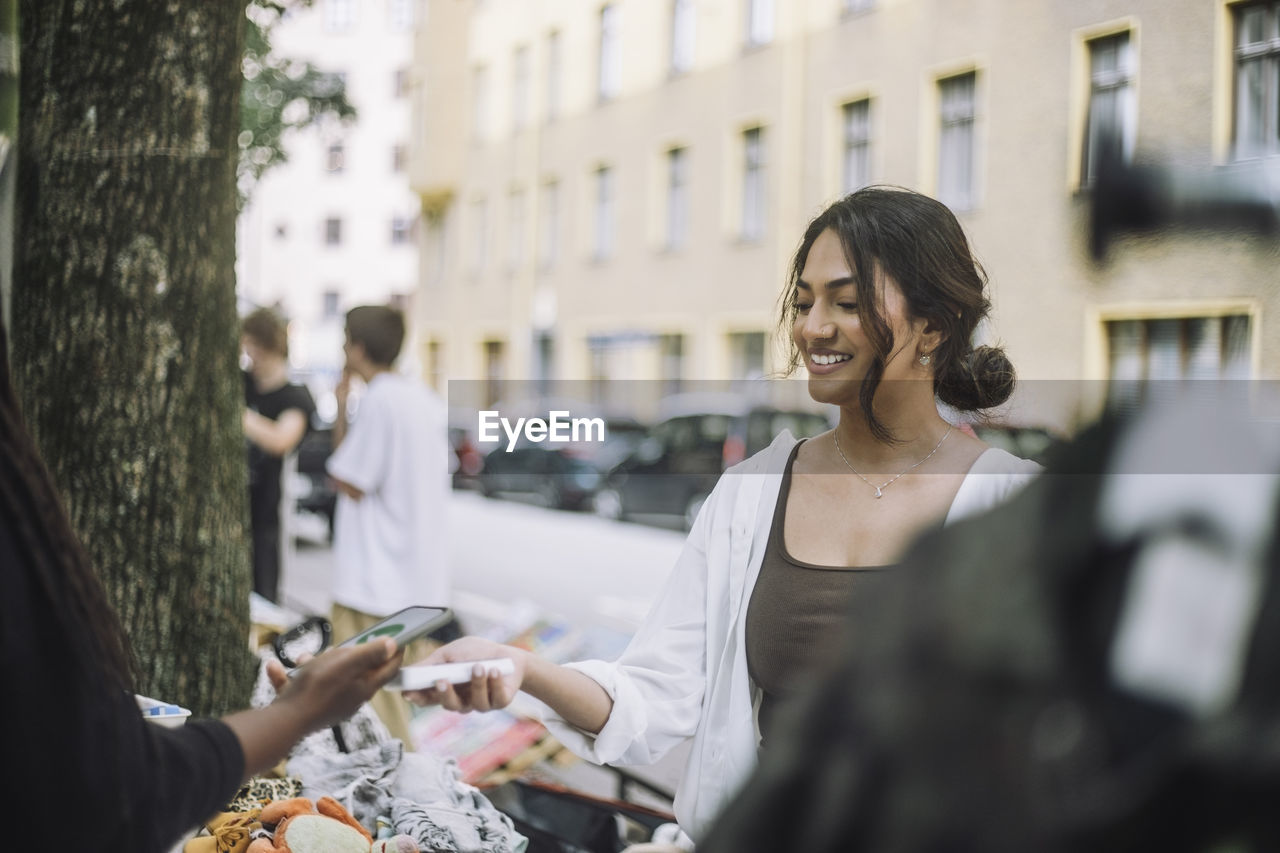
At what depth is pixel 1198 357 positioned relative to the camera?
958 mm

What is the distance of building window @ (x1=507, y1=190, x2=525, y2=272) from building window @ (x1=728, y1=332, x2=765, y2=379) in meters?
8.05

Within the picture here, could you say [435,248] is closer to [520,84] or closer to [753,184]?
[520,84]

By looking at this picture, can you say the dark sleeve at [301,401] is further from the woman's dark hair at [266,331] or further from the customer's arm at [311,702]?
the customer's arm at [311,702]

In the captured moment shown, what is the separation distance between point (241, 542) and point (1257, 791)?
332 centimetres

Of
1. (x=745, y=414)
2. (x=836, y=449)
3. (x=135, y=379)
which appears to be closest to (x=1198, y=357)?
(x=836, y=449)

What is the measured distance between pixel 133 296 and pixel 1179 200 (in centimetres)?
309

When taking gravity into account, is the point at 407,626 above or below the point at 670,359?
below

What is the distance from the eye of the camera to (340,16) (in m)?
48.7

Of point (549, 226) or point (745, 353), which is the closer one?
point (745, 353)

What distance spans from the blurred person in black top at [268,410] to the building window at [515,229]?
73.8 ft

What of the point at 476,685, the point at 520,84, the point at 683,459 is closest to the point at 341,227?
the point at 520,84

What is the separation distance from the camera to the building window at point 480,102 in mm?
28469

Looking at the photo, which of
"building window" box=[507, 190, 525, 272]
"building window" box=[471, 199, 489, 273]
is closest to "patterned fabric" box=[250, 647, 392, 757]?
"building window" box=[507, 190, 525, 272]

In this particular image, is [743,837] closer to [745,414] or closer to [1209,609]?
[1209,609]
